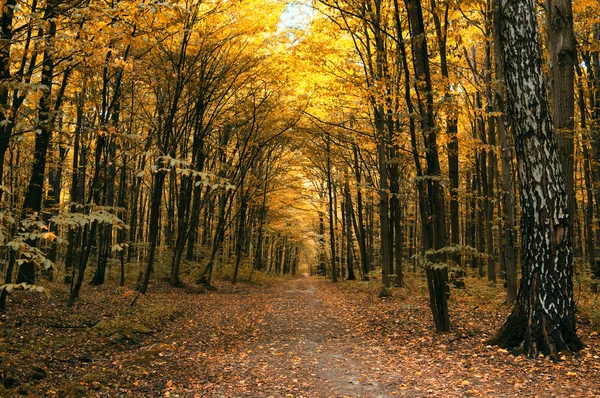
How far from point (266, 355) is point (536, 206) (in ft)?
16.9

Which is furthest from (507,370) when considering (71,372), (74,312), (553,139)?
(74,312)

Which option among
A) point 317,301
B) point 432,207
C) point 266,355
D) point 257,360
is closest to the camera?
point 257,360

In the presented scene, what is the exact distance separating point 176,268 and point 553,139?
1414 centimetres

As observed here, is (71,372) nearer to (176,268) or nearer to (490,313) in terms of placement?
(490,313)

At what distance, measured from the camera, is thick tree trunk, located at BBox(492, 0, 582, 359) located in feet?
19.3

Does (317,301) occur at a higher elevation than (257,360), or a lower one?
lower

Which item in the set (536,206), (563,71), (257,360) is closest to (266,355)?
(257,360)

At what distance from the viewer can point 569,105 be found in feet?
23.7

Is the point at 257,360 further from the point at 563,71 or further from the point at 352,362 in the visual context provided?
the point at 563,71

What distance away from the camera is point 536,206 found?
601cm

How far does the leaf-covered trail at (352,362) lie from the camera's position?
4.99 metres

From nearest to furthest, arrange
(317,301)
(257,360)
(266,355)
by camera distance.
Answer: (257,360) < (266,355) < (317,301)

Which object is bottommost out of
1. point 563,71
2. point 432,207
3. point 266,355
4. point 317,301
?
point 317,301

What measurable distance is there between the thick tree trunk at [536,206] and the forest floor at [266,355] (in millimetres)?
459
